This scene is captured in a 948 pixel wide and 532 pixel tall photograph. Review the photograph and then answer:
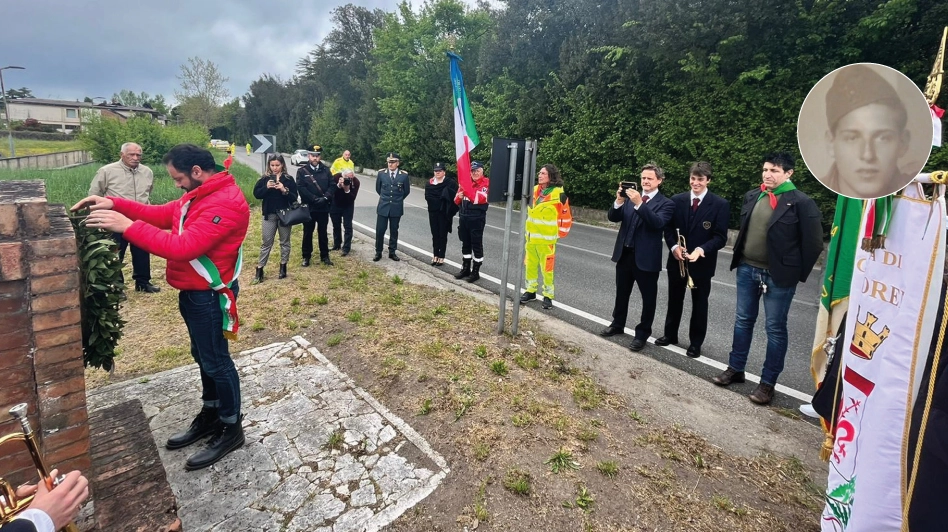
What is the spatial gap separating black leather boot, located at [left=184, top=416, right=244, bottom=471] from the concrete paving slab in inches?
1.6

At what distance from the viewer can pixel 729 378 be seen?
4.30m

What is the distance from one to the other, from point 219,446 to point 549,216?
446 cm

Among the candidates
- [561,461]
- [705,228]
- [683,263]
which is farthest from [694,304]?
[561,461]

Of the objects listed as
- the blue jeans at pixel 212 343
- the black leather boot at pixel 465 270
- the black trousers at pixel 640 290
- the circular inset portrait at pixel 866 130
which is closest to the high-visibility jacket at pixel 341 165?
the black leather boot at pixel 465 270

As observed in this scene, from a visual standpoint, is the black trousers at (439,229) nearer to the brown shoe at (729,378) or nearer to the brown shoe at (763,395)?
the brown shoe at (729,378)

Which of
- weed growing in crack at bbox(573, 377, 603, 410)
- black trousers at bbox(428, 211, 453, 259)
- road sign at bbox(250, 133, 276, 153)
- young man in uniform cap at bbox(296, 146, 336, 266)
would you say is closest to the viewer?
weed growing in crack at bbox(573, 377, 603, 410)

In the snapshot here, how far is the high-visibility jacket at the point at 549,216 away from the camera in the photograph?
613 cm

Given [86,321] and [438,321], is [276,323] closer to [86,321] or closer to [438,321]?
[438,321]

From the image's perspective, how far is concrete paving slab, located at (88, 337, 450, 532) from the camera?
2.60 metres

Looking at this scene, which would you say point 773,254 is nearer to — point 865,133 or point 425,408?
point 865,133

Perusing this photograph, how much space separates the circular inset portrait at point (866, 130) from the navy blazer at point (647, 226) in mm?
3012

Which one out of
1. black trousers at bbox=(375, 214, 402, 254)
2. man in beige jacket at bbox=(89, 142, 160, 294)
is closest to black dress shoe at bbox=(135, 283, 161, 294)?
man in beige jacket at bbox=(89, 142, 160, 294)

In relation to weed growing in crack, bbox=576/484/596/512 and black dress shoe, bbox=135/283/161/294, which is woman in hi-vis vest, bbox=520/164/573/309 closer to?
weed growing in crack, bbox=576/484/596/512

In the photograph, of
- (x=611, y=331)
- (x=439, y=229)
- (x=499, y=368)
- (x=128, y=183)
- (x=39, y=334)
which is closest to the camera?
(x=39, y=334)
